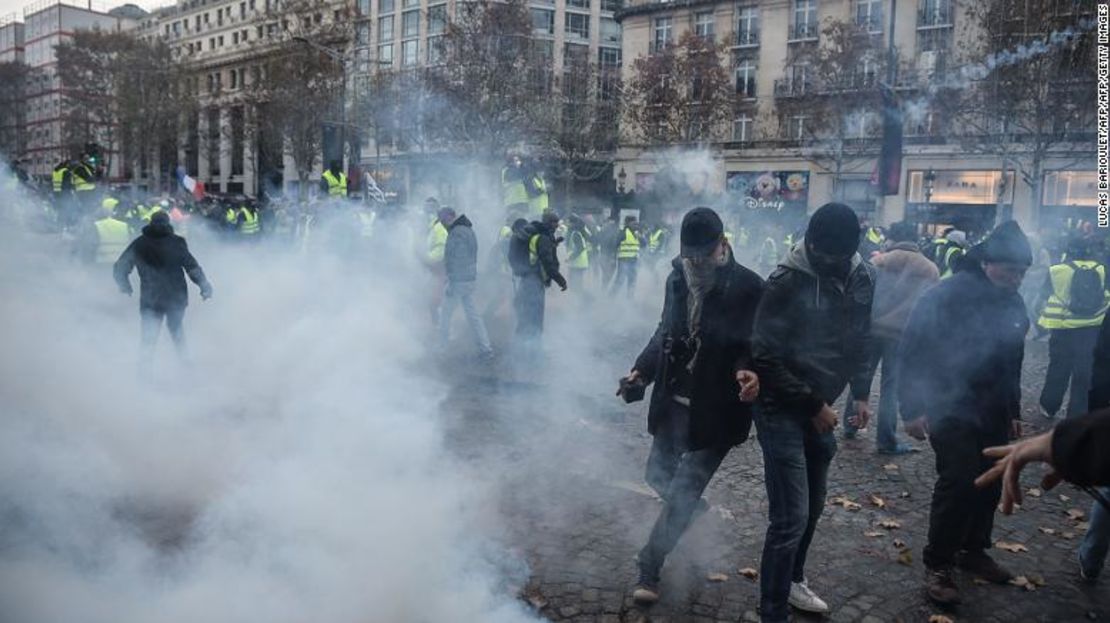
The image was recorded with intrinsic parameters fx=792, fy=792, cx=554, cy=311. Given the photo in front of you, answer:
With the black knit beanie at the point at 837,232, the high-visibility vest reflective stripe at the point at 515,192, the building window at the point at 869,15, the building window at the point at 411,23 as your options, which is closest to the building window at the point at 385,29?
the building window at the point at 411,23

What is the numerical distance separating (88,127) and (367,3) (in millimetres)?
21619

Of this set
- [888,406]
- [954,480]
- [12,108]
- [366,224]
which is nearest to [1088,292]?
[888,406]

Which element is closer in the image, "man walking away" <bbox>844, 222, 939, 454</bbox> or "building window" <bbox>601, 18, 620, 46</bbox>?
"man walking away" <bbox>844, 222, 939, 454</bbox>

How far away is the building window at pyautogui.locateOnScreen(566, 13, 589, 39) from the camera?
164 feet

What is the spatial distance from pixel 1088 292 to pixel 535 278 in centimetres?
502

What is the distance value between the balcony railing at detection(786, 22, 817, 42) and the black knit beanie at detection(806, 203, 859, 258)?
111 feet

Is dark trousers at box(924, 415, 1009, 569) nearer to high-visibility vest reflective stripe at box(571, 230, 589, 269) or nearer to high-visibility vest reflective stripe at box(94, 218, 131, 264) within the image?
high-visibility vest reflective stripe at box(94, 218, 131, 264)

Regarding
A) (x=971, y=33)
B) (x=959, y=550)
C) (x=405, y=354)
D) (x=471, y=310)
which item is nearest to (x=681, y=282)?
(x=959, y=550)

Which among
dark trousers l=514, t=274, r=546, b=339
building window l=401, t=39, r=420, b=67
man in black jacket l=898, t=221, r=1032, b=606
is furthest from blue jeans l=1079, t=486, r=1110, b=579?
building window l=401, t=39, r=420, b=67

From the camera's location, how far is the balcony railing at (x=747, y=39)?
36594 millimetres

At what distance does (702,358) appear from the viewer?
325 centimetres

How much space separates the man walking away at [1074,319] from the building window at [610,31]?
47.7 meters

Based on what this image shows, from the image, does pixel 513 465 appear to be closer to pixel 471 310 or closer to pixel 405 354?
pixel 405 354

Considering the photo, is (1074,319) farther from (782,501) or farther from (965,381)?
(782,501)
